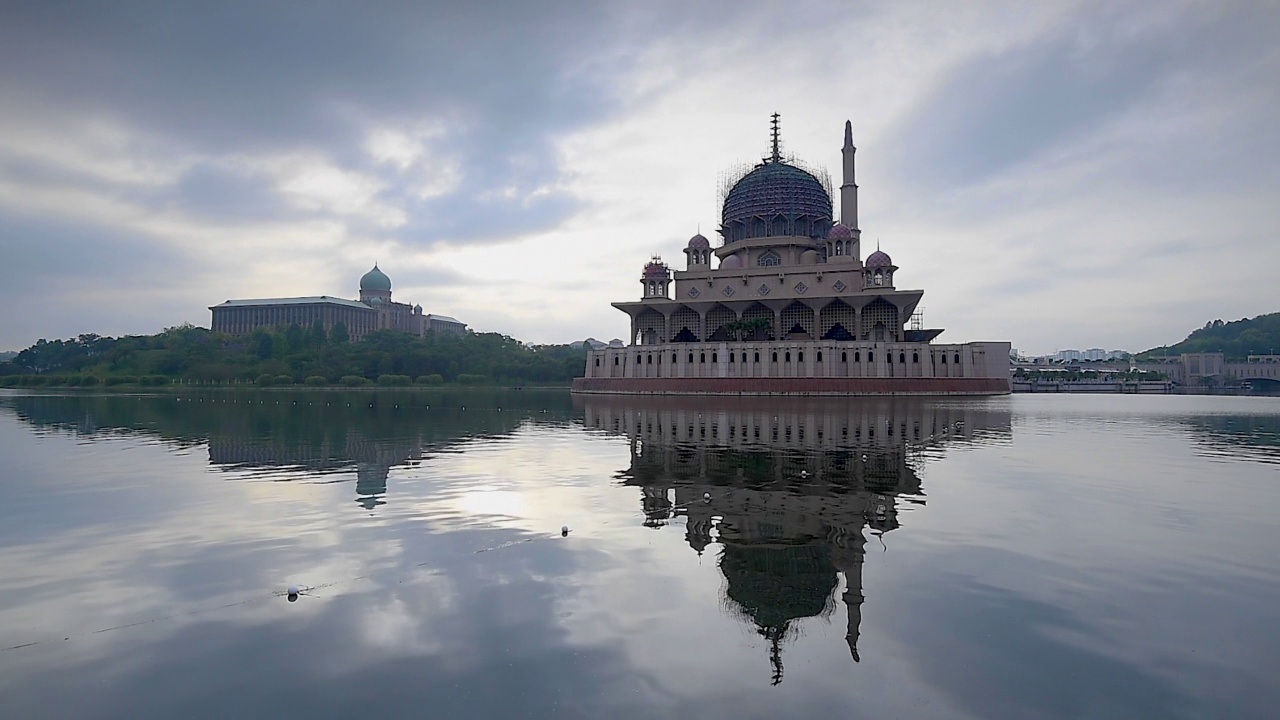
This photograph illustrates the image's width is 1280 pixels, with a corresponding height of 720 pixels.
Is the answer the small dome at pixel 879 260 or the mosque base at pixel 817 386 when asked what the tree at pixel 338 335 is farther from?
the small dome at pixel 879 260

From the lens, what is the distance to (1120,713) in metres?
5.52

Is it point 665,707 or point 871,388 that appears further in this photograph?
point 871,388

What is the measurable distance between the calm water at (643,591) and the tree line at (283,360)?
102795 millimetres

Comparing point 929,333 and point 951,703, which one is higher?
point 929,333

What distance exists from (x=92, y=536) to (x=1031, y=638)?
1301 centimetres

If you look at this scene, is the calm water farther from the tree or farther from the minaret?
the tree

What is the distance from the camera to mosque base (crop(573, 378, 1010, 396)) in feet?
220

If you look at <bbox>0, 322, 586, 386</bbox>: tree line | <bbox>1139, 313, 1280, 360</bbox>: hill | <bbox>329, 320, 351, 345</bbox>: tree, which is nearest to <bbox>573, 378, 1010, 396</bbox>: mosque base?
<bbox>0, 322, 586, 386</bbox>: tree line

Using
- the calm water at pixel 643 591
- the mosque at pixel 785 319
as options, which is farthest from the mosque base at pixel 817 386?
the calm water at pixel 643 591

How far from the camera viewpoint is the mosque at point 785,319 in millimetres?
70375

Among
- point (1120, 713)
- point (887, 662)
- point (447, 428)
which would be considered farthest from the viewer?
point (447, 428)

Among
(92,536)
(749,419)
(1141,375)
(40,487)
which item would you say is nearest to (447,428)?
(749,419)

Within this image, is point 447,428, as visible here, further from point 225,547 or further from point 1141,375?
point 1141,375

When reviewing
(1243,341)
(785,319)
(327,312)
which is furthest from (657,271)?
(1243,341)
